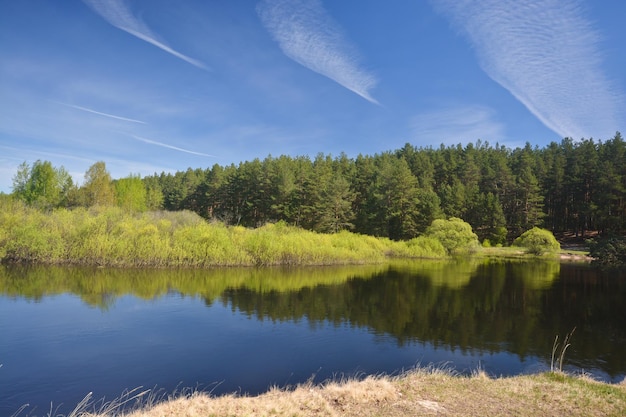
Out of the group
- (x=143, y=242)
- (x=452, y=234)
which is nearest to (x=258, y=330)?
(x=143, y=242)

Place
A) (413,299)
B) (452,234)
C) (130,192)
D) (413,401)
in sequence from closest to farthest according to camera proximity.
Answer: (413,401) → (413,299) → (452,234) → (130,192)

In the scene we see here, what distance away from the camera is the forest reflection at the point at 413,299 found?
17234 millimetres

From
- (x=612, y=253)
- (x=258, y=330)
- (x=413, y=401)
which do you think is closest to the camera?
(x=413, y=401)

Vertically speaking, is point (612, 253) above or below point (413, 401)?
above

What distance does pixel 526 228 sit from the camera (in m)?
73.0

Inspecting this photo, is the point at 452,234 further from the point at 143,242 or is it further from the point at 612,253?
the point at 143,242

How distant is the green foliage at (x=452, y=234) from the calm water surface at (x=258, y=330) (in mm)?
28852

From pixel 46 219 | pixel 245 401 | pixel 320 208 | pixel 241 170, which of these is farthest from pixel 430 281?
pixel 241 170

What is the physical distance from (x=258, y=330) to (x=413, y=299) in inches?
465

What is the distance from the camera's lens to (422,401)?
8828mm

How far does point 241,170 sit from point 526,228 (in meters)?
57.3

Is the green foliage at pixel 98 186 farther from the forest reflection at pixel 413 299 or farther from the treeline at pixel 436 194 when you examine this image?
the forest reflection at pixel 413 299

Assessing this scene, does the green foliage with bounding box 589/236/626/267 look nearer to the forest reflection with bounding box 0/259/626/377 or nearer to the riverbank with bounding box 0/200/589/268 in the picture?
the forest reflection with bounding box 0/259/626/377

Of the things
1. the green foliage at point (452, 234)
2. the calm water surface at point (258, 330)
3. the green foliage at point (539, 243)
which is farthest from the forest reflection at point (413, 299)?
the green foliage at point (539, 243)
